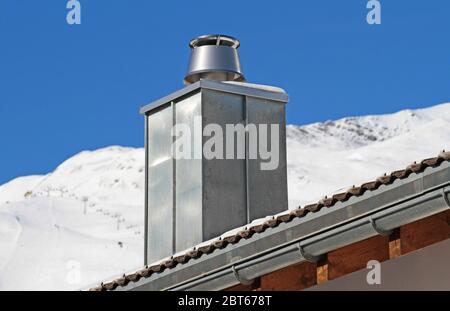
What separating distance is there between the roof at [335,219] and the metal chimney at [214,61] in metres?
4.75

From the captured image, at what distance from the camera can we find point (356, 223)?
6836mm

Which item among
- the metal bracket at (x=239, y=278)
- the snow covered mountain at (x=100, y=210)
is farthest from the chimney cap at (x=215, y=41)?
the metal bracket at (x=239, y=278)

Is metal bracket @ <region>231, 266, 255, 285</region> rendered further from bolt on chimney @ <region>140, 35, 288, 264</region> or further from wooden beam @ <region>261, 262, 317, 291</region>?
bolt on chimney @ <region>140, 35, 288, 264</region>

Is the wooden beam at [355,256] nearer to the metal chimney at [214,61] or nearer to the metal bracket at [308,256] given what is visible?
the metal bracket at [308,256]

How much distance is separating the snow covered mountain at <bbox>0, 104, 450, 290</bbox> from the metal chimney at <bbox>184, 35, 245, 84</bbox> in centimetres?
189

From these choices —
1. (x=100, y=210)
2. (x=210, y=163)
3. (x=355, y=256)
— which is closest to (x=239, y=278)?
(x=355, y=256)

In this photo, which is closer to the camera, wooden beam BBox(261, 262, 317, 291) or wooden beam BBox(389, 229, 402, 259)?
wooden beam BBox(389, 229, 402, 259)

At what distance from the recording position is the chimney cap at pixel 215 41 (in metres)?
12.8

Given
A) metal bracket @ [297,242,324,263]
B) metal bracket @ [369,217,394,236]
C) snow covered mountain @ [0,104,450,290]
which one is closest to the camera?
metal bracket @ [369,217,394,236]

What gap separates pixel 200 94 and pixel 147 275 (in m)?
3.74


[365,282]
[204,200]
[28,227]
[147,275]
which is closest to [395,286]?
[365,282]

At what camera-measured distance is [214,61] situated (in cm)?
1255

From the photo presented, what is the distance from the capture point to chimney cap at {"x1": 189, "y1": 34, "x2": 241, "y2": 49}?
503 inches

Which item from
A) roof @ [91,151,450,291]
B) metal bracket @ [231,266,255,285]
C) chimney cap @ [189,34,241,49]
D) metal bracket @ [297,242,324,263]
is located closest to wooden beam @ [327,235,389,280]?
metal bracket @ [297,242,324,263]
